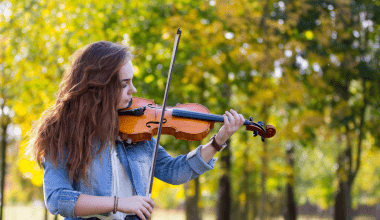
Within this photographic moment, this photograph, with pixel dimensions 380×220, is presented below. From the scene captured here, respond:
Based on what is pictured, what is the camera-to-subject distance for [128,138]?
2.30m

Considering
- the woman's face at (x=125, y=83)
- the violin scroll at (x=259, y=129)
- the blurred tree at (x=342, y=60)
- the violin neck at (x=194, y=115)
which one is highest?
the blurred tree at (x=342, y=60)

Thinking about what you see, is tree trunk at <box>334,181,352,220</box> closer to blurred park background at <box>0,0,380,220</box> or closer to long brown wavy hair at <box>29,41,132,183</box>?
blurred park background at <box>0,0,380,220</box>

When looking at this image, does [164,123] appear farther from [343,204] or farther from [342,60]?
[343,204]

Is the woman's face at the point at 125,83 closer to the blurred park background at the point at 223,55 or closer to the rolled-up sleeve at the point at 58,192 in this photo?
the rolled-up sleeve at the point at 58,192

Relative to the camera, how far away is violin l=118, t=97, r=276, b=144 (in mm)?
2521

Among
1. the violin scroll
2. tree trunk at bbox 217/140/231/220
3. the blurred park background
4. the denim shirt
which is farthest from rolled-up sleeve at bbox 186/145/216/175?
tree trunk at bbox 217/140/231/220

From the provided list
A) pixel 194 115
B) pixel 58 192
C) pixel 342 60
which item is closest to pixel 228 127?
pixel 194 115

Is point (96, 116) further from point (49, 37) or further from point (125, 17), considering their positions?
point (49, 37)

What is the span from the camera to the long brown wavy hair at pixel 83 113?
76.9 inches

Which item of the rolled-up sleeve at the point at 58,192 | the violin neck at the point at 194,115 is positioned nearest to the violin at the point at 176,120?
the violin neck at the point at 194,115

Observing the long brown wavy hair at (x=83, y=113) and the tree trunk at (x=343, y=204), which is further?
the tree trunk at (x=343, y=204)

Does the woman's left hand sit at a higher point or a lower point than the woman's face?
lower

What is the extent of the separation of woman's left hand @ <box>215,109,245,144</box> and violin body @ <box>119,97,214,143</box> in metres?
0.29

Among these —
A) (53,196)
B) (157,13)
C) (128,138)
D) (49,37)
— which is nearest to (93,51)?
(128,138)
